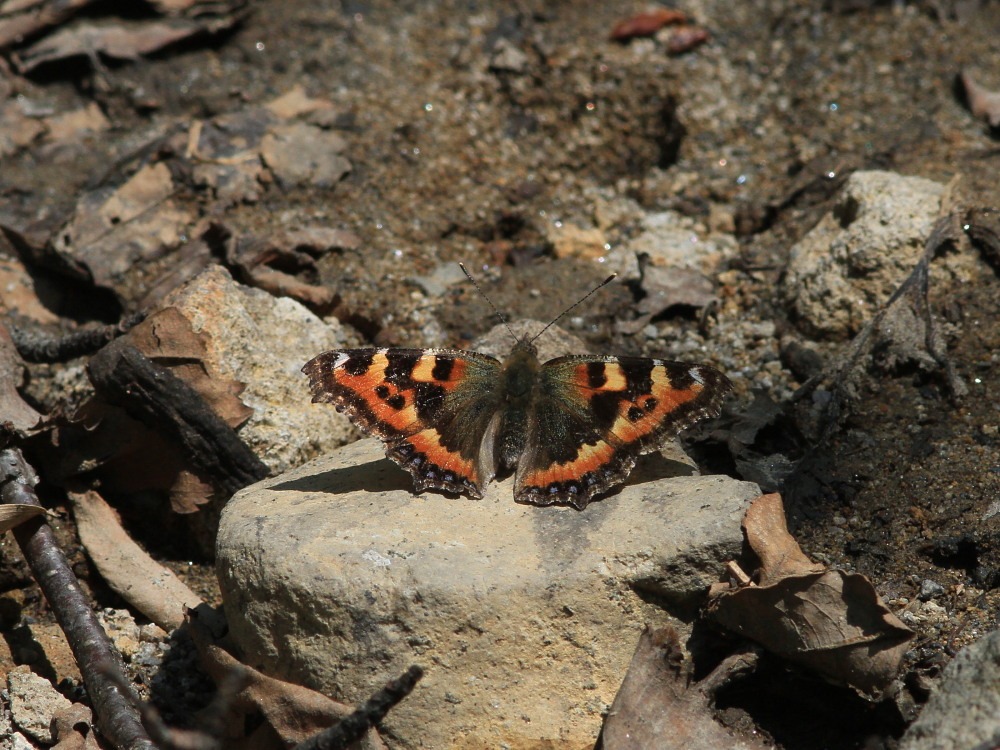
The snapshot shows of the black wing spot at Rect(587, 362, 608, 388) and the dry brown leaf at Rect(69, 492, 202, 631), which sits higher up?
the black wing spot at Rect(587, 362, 608, 388)

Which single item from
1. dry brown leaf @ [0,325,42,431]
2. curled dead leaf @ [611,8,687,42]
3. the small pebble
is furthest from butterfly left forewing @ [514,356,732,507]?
curled dead leaf @ [611,8,687,42]

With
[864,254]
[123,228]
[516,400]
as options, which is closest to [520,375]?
[516,400]

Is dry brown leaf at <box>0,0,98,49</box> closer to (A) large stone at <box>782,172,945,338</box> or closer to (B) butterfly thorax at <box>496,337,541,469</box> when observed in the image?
(B) butterfly thorax at <box>496,337,541,469</box>

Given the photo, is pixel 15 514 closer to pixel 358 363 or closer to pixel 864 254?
pixel 358 363

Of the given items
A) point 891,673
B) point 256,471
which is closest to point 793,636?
point 891,673

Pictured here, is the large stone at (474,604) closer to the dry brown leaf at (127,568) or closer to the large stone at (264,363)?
the dry brown leaf at (127,568)

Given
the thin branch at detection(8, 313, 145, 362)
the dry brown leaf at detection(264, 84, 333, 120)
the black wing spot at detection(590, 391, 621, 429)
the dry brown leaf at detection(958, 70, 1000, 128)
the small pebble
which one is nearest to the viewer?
the small pebble

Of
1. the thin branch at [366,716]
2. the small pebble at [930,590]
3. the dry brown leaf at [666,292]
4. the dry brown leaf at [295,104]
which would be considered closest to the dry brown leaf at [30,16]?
the dry brown leaf at [295,104]
